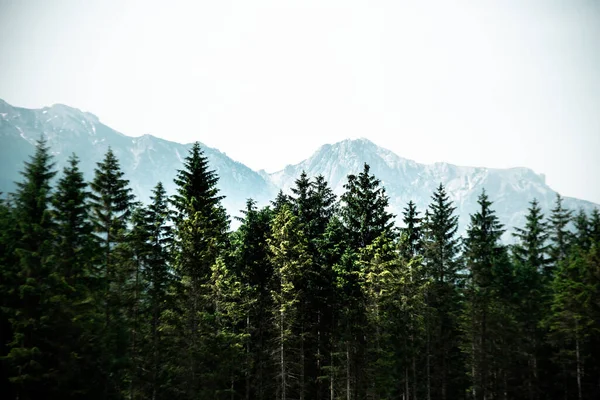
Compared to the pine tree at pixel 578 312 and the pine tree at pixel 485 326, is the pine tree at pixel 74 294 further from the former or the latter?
the pine tree at pixel 578 312

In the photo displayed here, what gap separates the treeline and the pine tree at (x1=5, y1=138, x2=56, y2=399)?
0.31 ft

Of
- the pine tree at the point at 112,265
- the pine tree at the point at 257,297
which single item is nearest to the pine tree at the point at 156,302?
the pine tree at the point at 112,265

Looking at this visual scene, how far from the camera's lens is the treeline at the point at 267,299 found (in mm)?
24422

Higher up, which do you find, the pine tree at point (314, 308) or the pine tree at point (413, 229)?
the pine tree at point (413, 229)

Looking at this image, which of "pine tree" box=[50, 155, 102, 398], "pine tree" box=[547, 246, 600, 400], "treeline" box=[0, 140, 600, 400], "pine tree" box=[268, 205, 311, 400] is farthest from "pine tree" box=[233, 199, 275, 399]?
"pine tree" box=[547, 246, 600, 400]

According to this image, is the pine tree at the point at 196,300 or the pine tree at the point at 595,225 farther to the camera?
the pine tree at the point at 595,225

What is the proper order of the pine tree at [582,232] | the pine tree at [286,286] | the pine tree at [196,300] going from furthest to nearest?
the pine tree at [582,232] → the pine tree at [286,286] → the pine tree at [196,300]

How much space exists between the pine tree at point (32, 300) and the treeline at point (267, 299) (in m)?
0.10

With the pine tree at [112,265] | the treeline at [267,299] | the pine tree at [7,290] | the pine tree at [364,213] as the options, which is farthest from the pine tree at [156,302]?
the pine tree at [364,213]

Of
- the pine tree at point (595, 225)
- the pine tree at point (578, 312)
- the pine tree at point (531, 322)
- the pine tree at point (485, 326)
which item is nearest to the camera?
the pine tree at point (578, 312)

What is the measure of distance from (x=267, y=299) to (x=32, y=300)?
18330mm

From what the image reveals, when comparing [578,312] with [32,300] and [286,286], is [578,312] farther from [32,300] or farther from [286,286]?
[32,300]

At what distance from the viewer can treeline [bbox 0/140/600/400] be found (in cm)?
2442

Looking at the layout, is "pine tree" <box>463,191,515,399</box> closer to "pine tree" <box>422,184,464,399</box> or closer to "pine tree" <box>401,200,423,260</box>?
"pine tree" <box>422,184,464,399</box>
